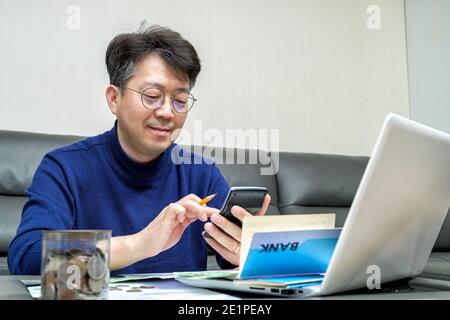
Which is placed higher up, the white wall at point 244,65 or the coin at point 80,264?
the white wall at point 244,65

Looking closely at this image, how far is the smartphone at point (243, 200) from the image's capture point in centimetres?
88

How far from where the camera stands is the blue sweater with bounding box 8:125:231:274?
4.09 ft

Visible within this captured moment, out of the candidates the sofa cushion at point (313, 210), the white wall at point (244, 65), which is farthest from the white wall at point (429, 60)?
the sofa cushion at point (313, 210)

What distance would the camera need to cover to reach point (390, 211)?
2.10ft

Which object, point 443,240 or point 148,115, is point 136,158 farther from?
A: point 443,240

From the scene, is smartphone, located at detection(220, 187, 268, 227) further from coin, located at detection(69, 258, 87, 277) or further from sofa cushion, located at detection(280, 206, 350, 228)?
sofa cushion, located at detection(280, 206, 350, 228)

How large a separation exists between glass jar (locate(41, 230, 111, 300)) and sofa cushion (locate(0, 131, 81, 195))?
169 cm

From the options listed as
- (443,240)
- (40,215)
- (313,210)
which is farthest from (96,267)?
(443,240)

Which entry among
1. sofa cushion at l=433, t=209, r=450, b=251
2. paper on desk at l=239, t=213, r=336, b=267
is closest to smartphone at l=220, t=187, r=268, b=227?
paper on desk at l=239, t=213, r=336, b=267

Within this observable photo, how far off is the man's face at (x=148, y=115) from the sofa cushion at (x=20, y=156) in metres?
0.95

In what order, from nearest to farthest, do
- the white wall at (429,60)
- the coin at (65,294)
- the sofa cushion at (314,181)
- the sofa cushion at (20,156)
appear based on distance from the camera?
the coin at (65,294), the sofa cushion at (20,156), the sofa cushion at (314,181), the white wall at (429,60)

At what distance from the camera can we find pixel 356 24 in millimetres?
3189

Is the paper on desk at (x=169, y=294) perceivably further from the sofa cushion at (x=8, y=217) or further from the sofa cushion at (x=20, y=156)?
the sofa cushion at (x=20, y=156)

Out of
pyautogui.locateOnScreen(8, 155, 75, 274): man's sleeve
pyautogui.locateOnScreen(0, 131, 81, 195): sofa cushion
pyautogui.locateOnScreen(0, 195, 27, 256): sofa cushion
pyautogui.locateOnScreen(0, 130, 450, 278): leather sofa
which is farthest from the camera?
pyautogui.locateOnScreen(0, 130, 450, 278): leather sofa
